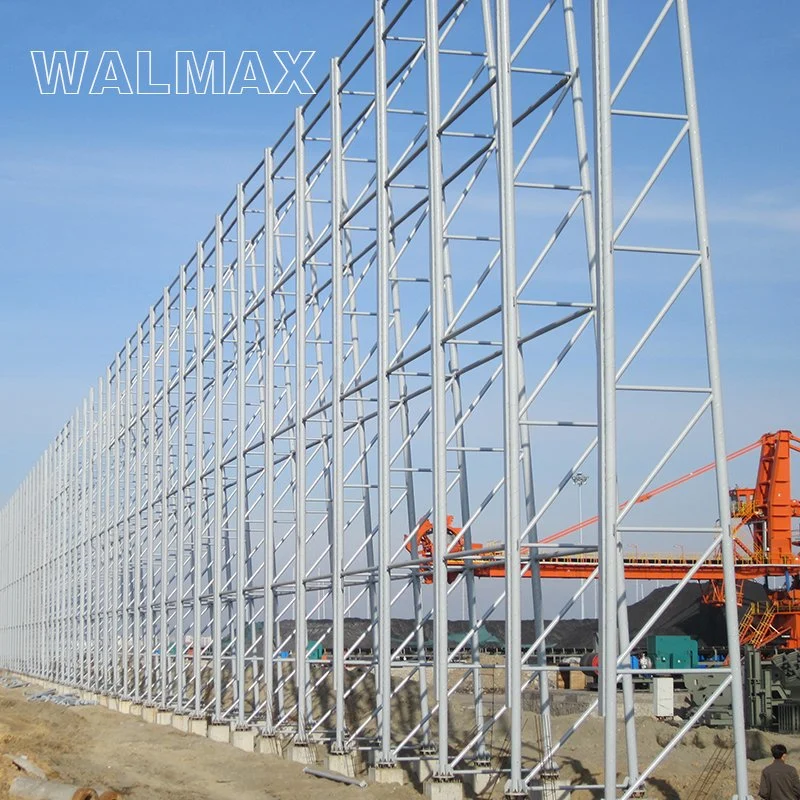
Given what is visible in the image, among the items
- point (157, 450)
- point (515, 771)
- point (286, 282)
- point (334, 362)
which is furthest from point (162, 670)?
point (515, 771)

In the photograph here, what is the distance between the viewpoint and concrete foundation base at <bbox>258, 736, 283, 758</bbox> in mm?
22719

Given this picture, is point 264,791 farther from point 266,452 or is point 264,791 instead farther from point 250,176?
point 250,176

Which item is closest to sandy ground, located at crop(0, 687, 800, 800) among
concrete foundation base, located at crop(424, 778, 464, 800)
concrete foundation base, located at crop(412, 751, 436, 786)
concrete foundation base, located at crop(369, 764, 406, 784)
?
concrete foundation base, located at crop(369, 764, 406, 784)

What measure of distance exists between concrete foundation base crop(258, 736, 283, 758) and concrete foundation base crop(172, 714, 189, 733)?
6.38 meters

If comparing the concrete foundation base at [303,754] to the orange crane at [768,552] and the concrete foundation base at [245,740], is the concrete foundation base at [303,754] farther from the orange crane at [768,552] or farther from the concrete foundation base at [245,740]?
the orange crane at [768,552]

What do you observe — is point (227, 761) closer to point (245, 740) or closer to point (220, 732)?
point (245, 740)

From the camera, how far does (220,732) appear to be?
2670cm

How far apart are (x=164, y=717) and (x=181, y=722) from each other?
188 centimetres

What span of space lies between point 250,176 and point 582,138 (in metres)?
13.1

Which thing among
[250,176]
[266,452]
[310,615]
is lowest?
[310,615]

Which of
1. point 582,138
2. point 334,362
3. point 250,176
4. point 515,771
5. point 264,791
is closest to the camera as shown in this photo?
point 515,771

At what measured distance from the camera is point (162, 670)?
32.4 meters

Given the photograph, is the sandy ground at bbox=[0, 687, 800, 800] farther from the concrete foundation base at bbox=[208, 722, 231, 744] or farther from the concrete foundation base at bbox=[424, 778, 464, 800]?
the concrete foundation base at bbox=[424, 778, 464, 800]

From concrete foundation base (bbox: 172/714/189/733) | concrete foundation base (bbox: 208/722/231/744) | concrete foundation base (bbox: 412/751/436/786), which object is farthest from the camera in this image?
concrete foundation base (bbox: 172/714/189/733)
